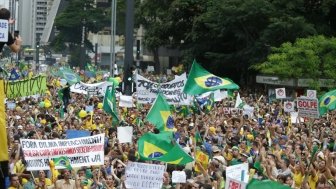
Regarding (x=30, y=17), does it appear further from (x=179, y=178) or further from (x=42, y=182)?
(x=179, y=178)

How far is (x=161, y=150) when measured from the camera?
13.7m

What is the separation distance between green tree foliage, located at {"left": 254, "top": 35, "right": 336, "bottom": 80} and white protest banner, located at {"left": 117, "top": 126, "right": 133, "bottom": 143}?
25.2m

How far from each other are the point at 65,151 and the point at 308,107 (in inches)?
370

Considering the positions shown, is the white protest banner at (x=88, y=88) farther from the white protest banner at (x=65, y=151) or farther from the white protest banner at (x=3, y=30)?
the white protest banner at (x=3, y=30)

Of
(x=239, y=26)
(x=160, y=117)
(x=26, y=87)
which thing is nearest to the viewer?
(x=160, y=117)

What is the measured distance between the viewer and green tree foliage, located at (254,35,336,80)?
41.9 m

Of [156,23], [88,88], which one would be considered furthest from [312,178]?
[156,23]

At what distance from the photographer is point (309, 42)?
141ft

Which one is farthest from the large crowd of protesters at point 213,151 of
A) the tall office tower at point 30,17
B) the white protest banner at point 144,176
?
Result: the tall office tower at point 30,17

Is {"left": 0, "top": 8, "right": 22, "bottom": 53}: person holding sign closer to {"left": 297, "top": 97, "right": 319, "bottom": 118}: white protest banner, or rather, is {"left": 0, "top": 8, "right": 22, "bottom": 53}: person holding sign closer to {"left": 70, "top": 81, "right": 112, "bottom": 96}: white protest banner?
{"left": 297, "top": 97, "right": 319, "bottom": 118}: white protest banner

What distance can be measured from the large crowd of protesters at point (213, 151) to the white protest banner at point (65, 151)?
230mm

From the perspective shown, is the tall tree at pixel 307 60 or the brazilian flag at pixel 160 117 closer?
the brazilian flag at pixel 160 117

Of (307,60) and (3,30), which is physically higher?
(3,30)

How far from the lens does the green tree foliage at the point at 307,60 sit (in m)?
41.9
